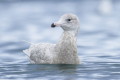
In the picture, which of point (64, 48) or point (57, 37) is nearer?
point (64, 48)

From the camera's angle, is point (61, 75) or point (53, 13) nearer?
point (61, 75)

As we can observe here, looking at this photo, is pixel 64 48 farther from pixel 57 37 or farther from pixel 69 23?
pixel 57 37

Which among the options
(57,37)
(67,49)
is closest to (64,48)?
(67,49)

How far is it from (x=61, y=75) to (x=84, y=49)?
5.57 metres

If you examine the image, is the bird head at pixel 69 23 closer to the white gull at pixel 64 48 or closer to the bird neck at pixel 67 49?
the white gull at pixel 64 48

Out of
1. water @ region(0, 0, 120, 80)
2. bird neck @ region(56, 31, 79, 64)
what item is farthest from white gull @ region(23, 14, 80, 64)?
water @ region(0, 0, 120, 80)

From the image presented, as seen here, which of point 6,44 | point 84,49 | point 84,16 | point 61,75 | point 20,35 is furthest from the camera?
point 84,16

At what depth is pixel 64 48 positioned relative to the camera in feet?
53.8

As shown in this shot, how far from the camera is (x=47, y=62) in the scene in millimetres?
16375

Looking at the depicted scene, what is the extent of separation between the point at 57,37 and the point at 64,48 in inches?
281

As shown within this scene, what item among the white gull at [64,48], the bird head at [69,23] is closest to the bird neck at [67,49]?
the white gull at [64,48]

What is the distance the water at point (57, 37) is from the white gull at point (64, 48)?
0.52ft

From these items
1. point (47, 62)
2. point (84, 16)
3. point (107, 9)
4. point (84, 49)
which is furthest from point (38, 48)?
point (107, 9)

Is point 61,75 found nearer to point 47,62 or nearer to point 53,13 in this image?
Result: point 47,62
